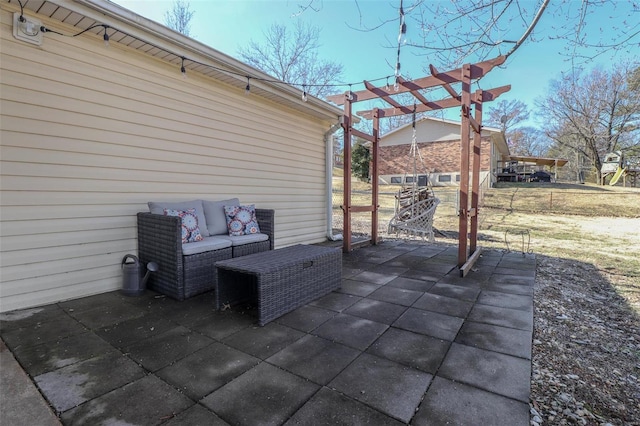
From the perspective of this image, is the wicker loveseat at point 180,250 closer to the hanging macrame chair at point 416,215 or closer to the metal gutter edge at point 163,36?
the metal gutter edge at point 163,36

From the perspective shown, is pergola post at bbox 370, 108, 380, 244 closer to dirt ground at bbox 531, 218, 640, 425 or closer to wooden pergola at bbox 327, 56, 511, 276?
wooden pergola at bbox 327, 56, 511, 276

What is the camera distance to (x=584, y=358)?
77.3 inches

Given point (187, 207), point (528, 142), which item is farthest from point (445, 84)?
point (528, 142)

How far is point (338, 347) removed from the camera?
6.66 ft

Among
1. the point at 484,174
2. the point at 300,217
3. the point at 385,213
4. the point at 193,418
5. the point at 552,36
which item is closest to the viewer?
the point at 193,418

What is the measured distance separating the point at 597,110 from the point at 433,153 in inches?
369

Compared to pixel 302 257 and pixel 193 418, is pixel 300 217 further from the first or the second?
pixel 193 418

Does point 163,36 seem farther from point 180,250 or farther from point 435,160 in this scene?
point 435,160

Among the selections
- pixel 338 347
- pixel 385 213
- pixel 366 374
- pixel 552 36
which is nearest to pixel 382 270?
pixel 338 347

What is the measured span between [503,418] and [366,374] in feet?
2.14

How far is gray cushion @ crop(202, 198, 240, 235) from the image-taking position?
372 cm

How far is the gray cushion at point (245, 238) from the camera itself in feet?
11.3

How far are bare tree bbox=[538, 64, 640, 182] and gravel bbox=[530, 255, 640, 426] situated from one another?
1503 cm

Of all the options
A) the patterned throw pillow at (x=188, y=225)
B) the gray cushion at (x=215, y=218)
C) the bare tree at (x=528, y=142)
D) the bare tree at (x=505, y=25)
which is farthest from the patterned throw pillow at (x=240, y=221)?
the bare tree at (x=528, y=142)
